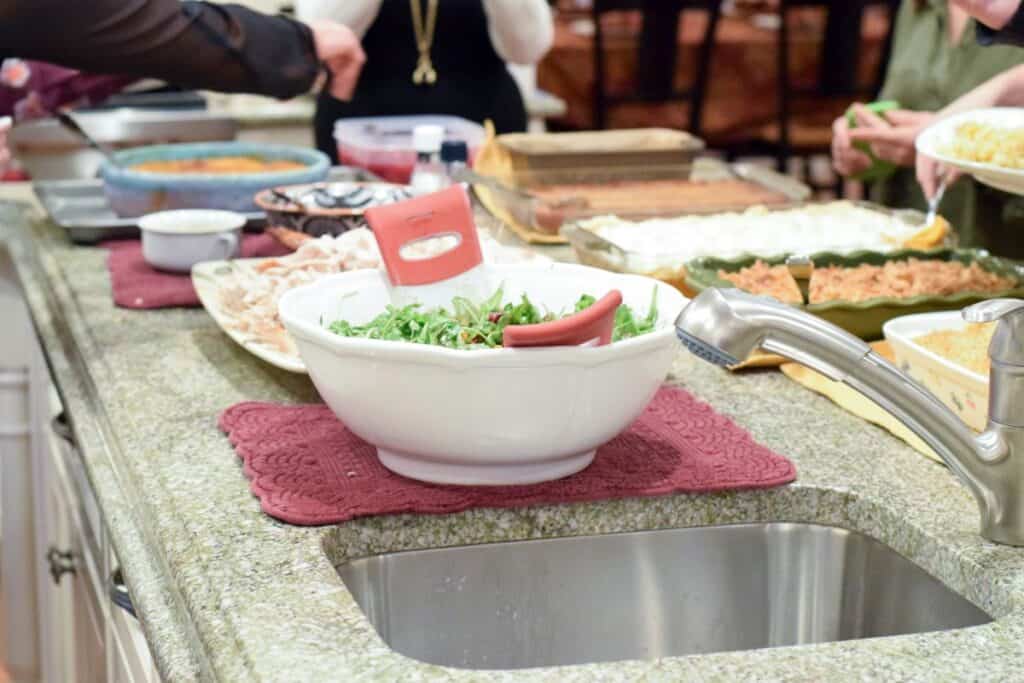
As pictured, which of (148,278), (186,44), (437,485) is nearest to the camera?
(437,485)

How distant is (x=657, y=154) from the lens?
249 centimetres

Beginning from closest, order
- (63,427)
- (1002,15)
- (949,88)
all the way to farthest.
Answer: (1002,15) < (63,427) < (949,88)

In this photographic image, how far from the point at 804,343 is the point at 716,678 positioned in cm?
24

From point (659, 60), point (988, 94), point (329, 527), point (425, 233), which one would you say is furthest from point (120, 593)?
point (659, 60)

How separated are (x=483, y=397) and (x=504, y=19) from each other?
216 cm

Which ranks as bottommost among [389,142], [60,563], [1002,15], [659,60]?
[659,60]

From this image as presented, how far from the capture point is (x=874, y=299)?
5.05 ft

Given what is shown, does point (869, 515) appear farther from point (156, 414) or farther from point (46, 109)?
point (46, 109)

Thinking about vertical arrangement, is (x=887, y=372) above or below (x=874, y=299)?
above

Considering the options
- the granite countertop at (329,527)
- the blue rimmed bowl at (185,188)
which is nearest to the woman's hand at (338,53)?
the blue rimmed bowl at (185,188)

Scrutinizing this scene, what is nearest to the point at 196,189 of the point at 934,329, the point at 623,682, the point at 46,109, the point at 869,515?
the point at 46,109

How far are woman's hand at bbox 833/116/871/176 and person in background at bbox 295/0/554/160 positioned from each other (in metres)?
0.91

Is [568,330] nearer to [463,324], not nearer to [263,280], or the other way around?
[463,324]

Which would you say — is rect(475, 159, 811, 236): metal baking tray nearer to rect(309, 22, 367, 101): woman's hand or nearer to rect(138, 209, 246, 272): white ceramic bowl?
rect(309, 22, 367, 101): woman's hand
